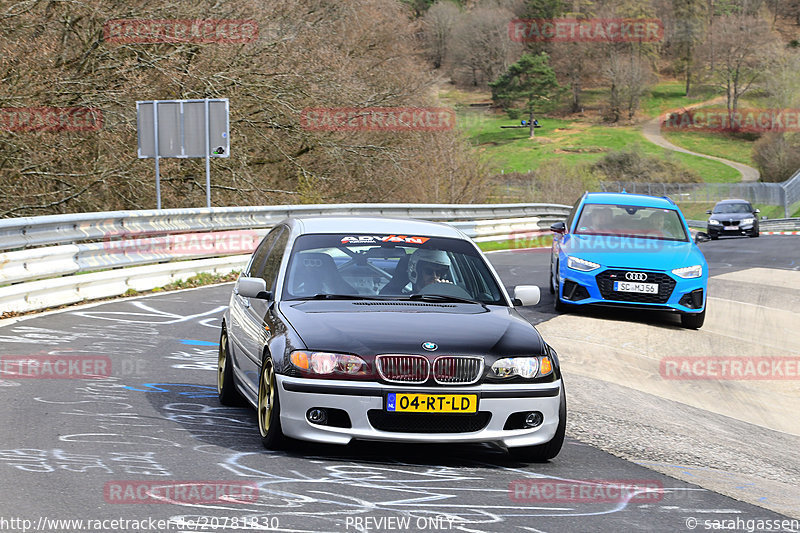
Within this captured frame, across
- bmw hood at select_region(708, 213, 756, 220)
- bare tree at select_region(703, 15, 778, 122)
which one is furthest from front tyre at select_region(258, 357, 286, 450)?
bare tree at select_region(703, 15, 778, 122)

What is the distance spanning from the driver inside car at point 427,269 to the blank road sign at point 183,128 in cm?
1361

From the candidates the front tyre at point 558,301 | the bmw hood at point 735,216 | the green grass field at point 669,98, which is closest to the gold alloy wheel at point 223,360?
the front tyre at point 558,301

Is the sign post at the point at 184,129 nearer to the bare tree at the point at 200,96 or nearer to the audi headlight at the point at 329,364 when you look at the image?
the bare tree at the point at 200,96

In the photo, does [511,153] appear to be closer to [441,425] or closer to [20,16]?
[20,16]

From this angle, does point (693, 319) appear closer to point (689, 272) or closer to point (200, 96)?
point (689, 272)

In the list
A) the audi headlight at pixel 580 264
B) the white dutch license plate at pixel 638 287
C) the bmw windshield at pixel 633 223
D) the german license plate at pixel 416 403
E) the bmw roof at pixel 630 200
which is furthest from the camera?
the bmw roof at pixel 630 200

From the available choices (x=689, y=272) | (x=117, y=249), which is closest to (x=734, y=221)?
(x=689, y=272)

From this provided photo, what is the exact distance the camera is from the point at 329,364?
236 inches

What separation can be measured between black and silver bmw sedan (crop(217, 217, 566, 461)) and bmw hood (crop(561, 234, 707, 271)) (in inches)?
273

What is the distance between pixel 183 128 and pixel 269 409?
15261 mm

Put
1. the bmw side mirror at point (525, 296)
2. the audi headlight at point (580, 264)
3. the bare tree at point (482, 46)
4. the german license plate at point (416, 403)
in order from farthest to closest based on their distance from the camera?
the bare tree at point (482, 46) → the audi headlight at point (580, 264) → the bmw side mirror at point (525, 296) → the german license plate at point (416, 403)

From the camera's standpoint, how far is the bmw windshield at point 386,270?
7102 millimetres

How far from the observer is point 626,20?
515 ft

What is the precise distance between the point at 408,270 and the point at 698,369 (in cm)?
574
